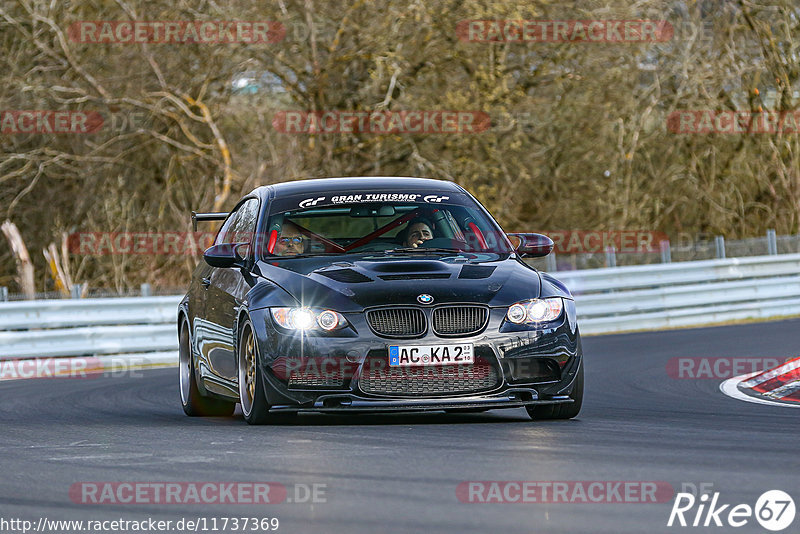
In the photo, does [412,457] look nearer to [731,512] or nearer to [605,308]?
[731,512]

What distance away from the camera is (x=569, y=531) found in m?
5.57

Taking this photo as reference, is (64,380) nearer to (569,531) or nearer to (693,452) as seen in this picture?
(693,452)

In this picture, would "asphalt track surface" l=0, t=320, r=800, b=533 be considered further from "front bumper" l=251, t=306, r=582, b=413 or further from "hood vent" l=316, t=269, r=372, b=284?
"hood vent" l=316, t=269, r=372, b=284

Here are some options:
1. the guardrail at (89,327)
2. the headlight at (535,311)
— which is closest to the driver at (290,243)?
the headlight at (535,311)

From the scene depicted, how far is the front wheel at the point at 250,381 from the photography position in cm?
927

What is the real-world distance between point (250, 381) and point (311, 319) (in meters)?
0.81

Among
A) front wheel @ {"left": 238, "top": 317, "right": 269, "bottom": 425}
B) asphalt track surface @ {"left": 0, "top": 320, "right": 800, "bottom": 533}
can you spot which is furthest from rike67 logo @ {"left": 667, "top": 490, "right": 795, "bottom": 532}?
front wheel @ {"left": 238, "top": 317, "right": 269, "bottom": 425}

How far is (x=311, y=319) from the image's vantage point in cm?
902

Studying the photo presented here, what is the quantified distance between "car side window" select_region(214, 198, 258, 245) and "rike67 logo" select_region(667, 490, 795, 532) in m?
5.01

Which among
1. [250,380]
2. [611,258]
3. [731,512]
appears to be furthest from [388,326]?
[611,258]

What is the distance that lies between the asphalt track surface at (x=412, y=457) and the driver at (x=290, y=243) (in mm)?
1115

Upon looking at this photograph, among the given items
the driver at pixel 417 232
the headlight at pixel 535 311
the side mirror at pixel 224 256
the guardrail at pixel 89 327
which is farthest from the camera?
the guardrail at pixel 89 327

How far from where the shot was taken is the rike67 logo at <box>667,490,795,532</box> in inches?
225

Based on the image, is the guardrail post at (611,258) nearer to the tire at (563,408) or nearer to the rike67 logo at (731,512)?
the tire at (563,408)
